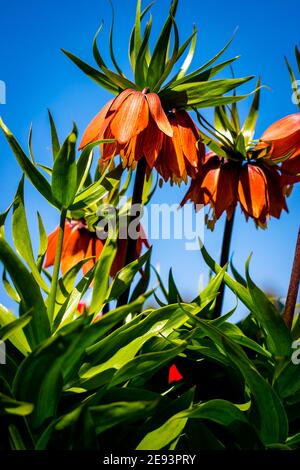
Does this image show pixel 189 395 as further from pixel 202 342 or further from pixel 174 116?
pixel 174 116

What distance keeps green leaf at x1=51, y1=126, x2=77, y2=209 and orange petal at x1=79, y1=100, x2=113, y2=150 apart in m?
0.33

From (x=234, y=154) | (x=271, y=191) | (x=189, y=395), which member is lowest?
(x=189, y=395)

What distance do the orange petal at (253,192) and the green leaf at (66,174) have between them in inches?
23.7

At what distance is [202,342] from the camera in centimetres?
111

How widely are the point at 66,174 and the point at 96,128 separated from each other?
14.7 inches

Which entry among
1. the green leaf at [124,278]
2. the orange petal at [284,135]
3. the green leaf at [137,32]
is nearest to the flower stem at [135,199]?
the green leaf at [124,278]

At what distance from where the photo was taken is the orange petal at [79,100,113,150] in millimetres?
1359

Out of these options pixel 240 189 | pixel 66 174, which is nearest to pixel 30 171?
pixel 66 174

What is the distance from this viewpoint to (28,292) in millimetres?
961

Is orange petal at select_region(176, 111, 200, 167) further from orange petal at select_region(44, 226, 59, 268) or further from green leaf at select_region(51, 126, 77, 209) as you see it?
orange petal at select_region(44, 226, 59, 268)

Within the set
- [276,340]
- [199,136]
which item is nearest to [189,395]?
[276,340]

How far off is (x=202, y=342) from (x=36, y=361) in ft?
1.19

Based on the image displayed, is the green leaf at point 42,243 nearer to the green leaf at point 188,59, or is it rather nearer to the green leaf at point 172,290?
the green leaf at point 172,290

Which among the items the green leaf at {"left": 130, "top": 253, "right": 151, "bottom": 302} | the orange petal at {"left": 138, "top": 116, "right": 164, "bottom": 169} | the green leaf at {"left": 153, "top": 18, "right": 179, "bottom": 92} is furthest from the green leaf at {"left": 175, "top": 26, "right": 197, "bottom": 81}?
the green leaf at {"left": 130, "top": 253, "right": 151, "bottom": 302}
